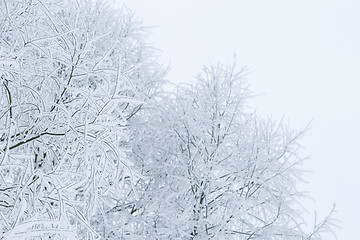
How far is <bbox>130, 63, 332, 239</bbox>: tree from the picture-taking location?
453 centimetres

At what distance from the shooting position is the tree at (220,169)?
14.9 feet

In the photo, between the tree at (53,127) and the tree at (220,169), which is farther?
the tree at (220,169)

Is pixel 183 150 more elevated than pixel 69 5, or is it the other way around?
pixel 69 5

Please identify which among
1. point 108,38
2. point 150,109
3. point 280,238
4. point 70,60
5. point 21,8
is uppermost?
point 108,38

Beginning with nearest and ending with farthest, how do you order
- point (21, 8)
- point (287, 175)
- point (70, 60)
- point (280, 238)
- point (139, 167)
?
1. point (70, 60)
2. point (21, 8)
3. point (280, 238)
4. point (287, 175)
5. point (139, 167)

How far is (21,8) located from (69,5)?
3061mm

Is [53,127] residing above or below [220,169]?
below

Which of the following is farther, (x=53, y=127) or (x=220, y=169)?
(x=220, y=169)

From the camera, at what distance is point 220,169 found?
462 cm

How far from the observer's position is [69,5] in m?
5.91

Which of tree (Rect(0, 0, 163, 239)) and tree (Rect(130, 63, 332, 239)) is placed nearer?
tree (Rect(0, 0, 163, 239))

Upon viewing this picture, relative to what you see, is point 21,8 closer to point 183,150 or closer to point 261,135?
point 183,150

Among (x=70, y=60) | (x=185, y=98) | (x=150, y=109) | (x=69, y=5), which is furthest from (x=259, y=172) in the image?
(x=69, y=5)

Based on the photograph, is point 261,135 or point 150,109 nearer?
point 261,135
